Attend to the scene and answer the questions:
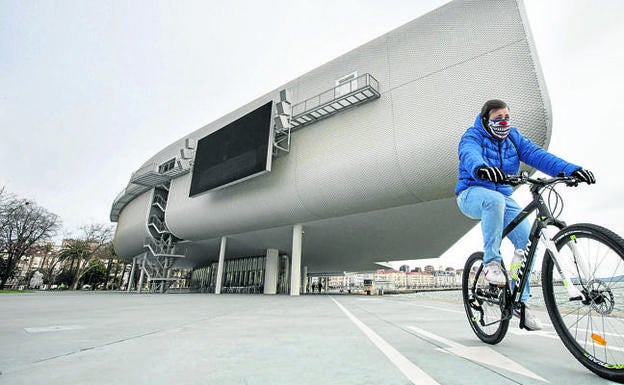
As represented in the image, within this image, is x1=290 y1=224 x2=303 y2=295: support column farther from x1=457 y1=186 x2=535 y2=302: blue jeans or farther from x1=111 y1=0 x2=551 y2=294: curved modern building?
x1=457 y1=186 x2=535 y2=302: blue jeans

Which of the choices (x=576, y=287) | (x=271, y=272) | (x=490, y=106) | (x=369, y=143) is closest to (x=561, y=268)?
(x=576, y=287)

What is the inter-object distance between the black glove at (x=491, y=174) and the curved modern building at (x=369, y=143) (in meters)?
9.69

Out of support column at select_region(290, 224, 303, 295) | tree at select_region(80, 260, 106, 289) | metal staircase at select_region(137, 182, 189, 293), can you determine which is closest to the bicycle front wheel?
support column at select_region(290, 224, 303, 295)

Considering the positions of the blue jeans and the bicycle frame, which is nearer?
the bicycle frame

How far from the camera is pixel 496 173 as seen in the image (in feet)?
6.39

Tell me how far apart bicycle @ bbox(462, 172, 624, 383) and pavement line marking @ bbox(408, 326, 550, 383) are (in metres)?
0.31

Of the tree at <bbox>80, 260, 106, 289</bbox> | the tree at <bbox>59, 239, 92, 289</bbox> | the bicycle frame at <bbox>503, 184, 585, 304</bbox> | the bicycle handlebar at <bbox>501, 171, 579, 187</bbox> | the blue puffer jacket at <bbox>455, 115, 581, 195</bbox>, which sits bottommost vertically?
the tree at <bbox>80, 260, 106, 289</bbox>

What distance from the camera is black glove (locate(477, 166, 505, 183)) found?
6.36ft

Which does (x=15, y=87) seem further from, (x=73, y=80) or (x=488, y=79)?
(x=488, y=79)

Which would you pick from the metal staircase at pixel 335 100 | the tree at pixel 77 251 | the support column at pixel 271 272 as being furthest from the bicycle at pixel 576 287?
the tree at pixel 77 251

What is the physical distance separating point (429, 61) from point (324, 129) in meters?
5.83

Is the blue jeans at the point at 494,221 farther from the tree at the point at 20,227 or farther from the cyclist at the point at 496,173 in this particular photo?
the tree at the point at 20,227

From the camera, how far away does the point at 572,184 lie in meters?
1.98

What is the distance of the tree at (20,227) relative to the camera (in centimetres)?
2471
